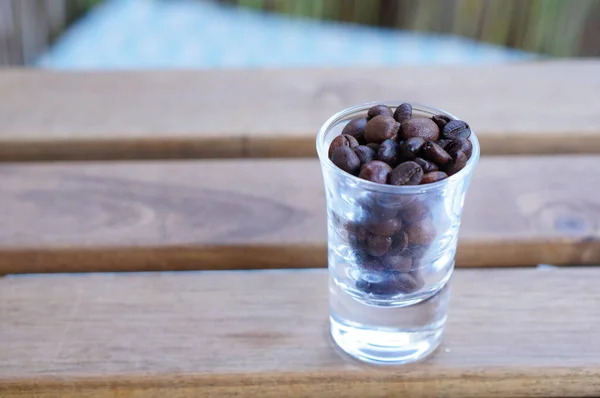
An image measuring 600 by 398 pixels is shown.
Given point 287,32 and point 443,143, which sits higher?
point 443,143

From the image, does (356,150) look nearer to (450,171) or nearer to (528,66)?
(450,171)

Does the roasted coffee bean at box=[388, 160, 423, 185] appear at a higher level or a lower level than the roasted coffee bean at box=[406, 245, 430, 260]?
higher

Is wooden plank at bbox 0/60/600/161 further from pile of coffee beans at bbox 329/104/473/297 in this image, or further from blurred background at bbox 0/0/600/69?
blurred background at bbox 0/0/600/69

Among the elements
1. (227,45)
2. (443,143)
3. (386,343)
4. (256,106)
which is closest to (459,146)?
(443,143)

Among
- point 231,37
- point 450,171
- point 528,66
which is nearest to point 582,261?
point 450,171

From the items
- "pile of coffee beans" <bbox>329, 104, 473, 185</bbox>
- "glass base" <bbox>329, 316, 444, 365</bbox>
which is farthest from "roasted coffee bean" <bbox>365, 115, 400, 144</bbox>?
"glass base" <bbox>329, 316, 444, 365</bbox>

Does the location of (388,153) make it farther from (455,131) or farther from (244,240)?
(244,240)
